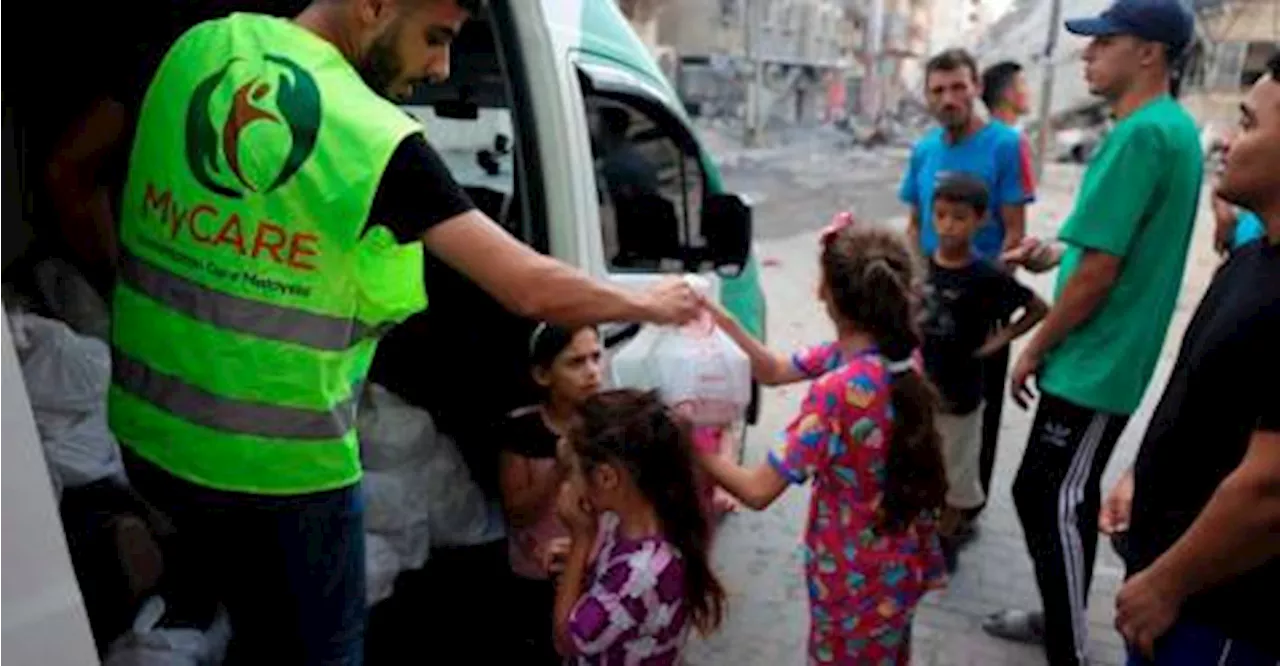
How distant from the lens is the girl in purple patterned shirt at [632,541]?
1.97 m

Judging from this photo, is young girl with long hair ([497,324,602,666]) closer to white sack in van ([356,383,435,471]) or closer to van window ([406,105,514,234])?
white sack in van ([356,383,435,471])

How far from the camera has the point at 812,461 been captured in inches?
83.5

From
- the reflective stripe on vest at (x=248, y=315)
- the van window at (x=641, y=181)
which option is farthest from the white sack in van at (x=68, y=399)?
the van window at (x=641, y=181)

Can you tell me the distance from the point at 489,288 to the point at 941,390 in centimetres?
237

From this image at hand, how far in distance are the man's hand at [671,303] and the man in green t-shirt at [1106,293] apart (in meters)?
1.30

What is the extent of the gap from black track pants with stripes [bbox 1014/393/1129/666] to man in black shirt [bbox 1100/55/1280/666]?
99 cm

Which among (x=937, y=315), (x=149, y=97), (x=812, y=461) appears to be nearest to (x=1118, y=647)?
(x=937, y=315)

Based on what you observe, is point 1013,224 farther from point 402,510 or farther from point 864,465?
point 402,510

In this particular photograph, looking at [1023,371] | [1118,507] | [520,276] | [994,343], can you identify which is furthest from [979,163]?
[520,276]

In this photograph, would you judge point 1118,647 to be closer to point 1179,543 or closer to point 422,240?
point 1179,543

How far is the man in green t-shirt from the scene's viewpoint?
2.57 meters

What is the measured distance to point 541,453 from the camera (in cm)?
242

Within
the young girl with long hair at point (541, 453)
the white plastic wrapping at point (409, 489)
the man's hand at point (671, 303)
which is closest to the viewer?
the man's hand at point (671, 303)

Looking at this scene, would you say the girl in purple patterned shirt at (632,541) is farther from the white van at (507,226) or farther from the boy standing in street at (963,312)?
the boy standing in street at (963,312)
